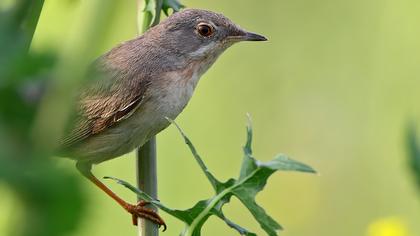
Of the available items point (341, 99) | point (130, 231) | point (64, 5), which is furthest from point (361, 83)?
point (64, 5)

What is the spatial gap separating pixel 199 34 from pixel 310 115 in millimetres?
2748

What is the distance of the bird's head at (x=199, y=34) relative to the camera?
4336 mm

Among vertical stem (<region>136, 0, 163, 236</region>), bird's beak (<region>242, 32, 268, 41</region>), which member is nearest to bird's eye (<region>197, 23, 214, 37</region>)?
bird's beak (<region>242, 32, 268, 41</region>)

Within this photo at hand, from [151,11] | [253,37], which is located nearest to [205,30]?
[253,37]

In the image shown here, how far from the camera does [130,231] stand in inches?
235

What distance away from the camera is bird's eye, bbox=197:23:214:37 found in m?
4.38

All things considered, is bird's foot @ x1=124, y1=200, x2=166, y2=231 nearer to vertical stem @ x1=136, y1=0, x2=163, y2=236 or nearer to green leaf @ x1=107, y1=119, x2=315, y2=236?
vertical stem @ x1=136, y1=0, x2=163, y2=236

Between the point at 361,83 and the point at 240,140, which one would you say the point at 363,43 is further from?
the point at 240,140

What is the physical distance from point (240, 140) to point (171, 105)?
306 cm

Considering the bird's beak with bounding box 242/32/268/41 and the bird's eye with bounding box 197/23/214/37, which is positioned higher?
the bird's eye with bounding box 197/23/214/37

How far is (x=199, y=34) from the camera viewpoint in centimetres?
443

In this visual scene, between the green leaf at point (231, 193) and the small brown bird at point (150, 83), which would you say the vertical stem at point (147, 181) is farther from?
the small brown bird at point (150, 83)

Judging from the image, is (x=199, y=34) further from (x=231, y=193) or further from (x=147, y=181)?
(x=231, y=193)

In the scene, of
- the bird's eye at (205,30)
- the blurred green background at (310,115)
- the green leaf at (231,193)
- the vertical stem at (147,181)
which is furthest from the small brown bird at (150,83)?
the blurred green background at (310,115)
